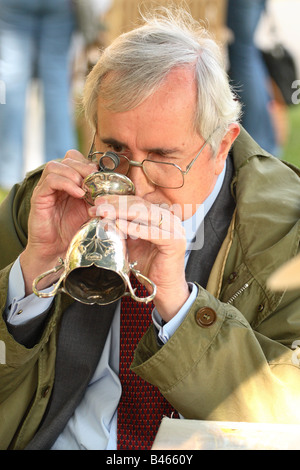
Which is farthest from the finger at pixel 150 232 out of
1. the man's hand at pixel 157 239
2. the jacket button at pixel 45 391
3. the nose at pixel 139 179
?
the jacket button at pixel 45 391

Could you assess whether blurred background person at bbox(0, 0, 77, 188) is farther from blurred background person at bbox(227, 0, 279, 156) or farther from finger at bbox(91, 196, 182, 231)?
finger at bbox(91, 196, 182, 231)

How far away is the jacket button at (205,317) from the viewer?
7.02ft

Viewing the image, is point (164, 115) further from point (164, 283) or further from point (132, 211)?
point (164, 283)

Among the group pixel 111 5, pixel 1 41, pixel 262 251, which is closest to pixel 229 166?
pixel 262 251

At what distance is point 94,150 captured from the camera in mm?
2582

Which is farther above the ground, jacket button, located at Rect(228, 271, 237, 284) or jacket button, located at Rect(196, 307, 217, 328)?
jacket button, located at Rect(196, 307, 217, 328)

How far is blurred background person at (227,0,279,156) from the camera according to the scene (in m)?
5.32

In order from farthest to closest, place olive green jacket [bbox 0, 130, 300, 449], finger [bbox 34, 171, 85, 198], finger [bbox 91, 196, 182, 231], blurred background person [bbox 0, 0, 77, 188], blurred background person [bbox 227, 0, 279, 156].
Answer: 1. blurred background person [bbox 227, 0, 279, 156]
2. blurred background person [bbox 0, 0, 77, 188]
3. finger [bbox 34, 171, 85, 198]
4. olive green jacket [bbox 0, 130, 300, 449]
5. finger [bbox 91, 196, 182, 231]

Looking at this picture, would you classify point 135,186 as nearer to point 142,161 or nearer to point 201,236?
point 142,161

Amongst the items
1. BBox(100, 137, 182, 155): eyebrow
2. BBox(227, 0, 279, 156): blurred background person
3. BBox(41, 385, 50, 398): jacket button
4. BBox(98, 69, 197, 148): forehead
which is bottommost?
BBox(41, 385, 50, 398): jacket button

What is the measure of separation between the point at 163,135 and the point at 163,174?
0.42 ft

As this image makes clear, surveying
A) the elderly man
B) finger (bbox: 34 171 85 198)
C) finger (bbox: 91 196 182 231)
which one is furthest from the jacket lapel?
finger (bbox: 91 196 182 231)

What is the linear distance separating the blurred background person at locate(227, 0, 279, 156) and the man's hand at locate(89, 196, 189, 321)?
328 cm

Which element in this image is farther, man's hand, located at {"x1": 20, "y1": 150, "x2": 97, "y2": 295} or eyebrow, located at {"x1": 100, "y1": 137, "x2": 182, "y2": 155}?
eyebrow, located at {"x1": 100, "y1": 137, "x2": 182, "y2": 155}
